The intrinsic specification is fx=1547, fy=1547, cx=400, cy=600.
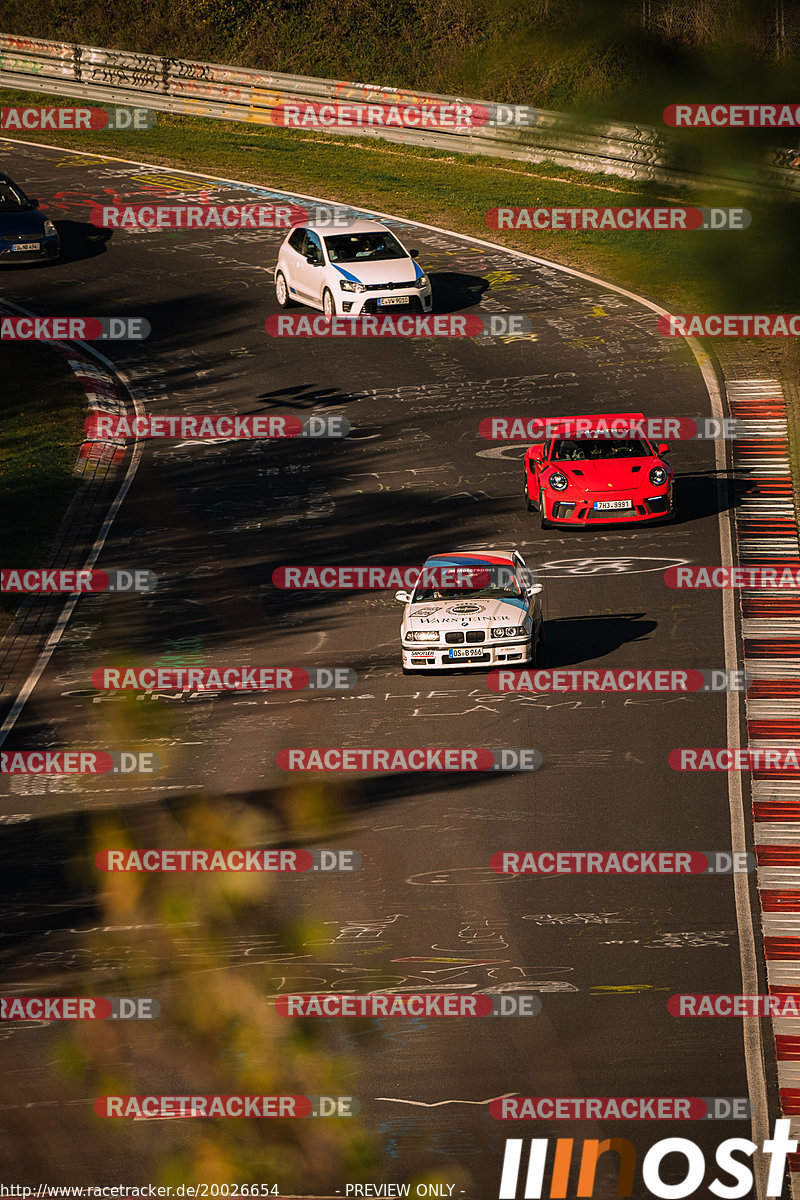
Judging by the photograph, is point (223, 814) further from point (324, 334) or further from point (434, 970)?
point (324, 334)

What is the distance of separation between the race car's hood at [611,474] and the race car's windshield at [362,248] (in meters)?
10.1

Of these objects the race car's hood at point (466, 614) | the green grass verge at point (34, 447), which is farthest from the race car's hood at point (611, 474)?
the green grass verge at point (34, 447)

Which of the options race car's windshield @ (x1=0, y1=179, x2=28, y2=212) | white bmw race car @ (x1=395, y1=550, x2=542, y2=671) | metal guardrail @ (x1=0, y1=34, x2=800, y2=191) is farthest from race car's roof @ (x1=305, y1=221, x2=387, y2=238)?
white bmw race car @ (x1=395, y1=550, x2=542, y2=671)

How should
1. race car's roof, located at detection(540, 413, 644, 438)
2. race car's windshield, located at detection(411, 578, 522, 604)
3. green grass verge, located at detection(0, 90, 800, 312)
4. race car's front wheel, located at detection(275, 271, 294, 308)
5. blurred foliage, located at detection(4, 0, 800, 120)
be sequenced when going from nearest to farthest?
blurred foliage, located at detection(4, 0, 800, 120) < race car's windshield, located at detection(411, 578, 522, 604) < race car's roof, located at detection(540, 413, 644, 438) < race car's front wheel, located at detection(275, 271, 294, 308) < green grass verge, located at detection(0, 90, 800, 312)

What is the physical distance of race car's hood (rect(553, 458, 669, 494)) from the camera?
22453 millimetres

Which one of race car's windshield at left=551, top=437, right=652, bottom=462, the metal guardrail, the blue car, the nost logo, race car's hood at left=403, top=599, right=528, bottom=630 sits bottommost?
race car's hood at left=403, top=599, right=528, bottom=630

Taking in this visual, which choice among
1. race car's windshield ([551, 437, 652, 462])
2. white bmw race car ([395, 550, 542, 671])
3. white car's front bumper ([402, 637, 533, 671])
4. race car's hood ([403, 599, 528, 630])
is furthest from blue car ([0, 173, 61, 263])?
white car's front bumper ([402, 637, 533, 671])

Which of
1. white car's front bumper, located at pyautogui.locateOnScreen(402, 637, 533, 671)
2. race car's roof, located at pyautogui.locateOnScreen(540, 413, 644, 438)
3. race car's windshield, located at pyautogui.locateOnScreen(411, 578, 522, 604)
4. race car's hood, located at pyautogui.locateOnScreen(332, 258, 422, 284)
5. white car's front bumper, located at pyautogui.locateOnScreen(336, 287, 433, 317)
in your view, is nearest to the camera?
white car's front bumper, located at pyautogui.locateOnScreen(402, 637, 533, 671)

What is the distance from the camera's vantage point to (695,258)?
8.88 ft

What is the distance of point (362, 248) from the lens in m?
31.3

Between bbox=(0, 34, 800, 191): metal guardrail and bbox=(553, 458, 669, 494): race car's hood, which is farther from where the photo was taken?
bbox=(0, 34, 800, 191): metal guardrail

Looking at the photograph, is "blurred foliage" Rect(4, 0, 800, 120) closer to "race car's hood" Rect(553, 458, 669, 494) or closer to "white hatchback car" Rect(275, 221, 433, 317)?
"race car's hood" Rect(553, 458, 669, 494)

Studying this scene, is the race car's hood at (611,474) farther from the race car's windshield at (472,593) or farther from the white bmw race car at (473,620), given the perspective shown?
the race car's windshield at (472,593)

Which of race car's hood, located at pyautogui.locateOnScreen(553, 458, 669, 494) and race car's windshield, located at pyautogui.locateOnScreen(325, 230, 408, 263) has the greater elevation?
race car's windshield, located at pyautogui.locateOnScreen(325, 230, 408, 263)
